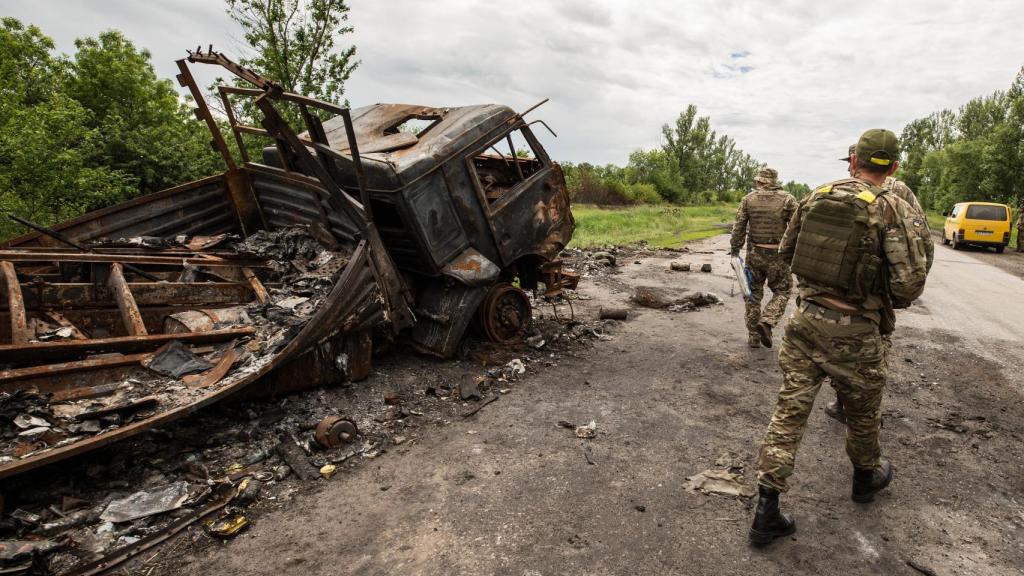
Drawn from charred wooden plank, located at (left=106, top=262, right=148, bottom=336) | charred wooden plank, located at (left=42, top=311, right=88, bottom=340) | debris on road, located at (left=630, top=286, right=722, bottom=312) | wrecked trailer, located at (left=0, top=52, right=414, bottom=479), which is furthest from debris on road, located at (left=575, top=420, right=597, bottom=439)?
debris on road, located at (left=630, top=286, right=722, bottom=312)

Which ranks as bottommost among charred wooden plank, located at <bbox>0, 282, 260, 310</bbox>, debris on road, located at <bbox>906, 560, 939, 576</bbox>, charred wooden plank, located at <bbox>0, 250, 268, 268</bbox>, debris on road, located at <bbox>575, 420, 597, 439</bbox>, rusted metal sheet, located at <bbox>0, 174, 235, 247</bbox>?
debris on road, located at <bbox>906, 560, 939, 576</bbox>

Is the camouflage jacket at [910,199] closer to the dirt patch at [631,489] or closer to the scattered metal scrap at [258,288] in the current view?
the dirt patch at [631,489]

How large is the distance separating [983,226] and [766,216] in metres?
A: 15.1

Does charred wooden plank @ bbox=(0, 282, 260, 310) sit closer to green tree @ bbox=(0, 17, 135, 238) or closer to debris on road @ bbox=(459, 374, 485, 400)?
debris on road @ bbox=(459, 374, 485, 400)

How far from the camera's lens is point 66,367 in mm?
2721

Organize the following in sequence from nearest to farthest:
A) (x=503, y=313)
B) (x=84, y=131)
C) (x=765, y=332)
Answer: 1. (x=503, y=313)
2. (x=765, y=332)
3. (x=84, y=131)

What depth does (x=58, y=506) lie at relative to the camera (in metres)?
2.54

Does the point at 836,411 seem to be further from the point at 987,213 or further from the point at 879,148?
the point at 987,213

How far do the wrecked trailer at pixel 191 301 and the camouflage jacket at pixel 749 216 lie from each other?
3654 mm

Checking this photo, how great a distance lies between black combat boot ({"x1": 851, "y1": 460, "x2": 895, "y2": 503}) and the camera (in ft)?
8.84

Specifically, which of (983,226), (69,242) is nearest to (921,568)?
A: (69,242)

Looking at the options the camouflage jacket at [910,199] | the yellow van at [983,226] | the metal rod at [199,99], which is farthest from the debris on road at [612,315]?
the yellow van at [983,226]

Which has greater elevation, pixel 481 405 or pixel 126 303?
pixel 126 303

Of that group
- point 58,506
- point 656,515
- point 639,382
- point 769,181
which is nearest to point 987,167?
point 769,181
